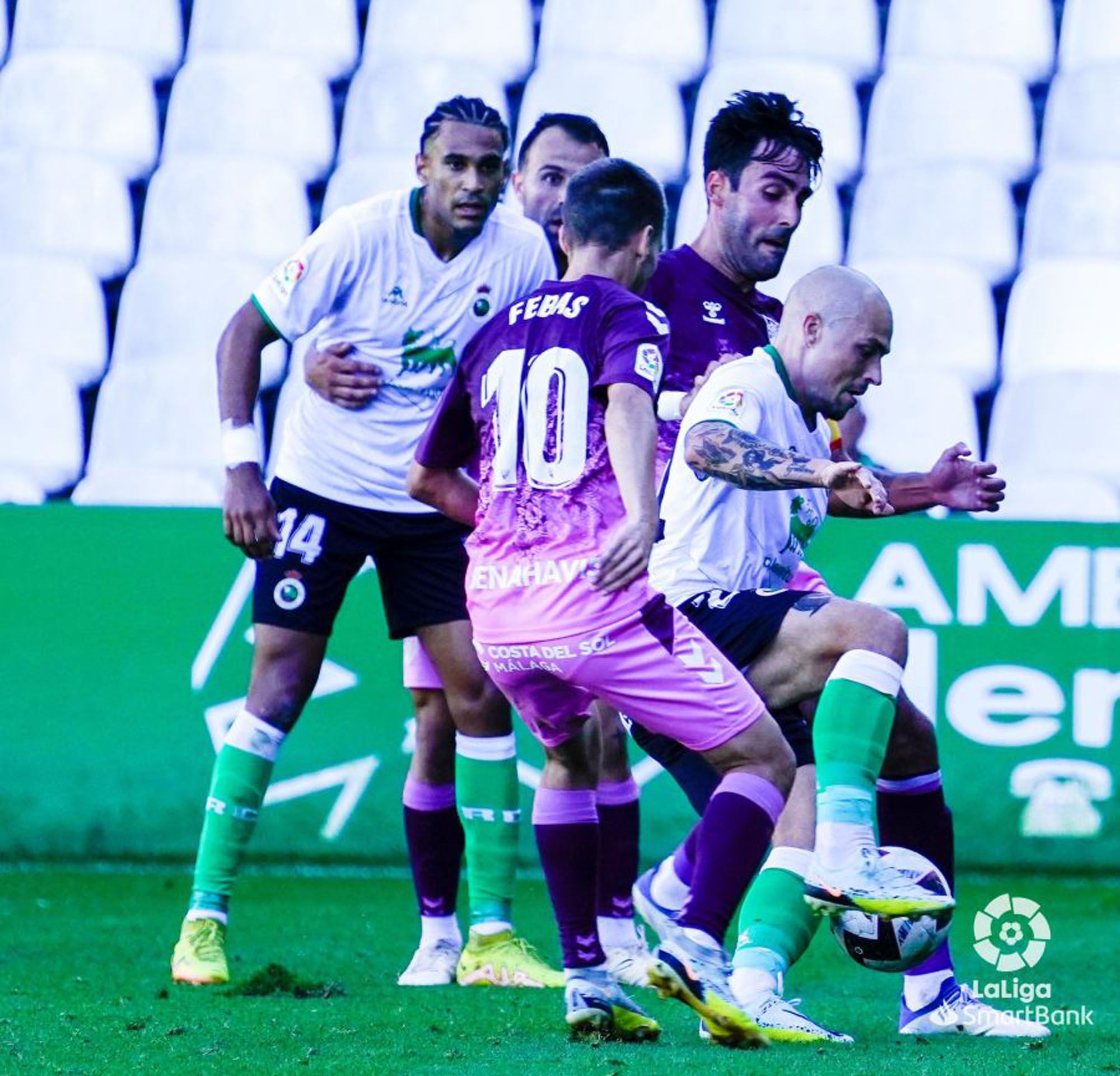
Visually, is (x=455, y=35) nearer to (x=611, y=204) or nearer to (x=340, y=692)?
(x=340, y=692)

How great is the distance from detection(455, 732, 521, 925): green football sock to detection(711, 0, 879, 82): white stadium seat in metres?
5.81

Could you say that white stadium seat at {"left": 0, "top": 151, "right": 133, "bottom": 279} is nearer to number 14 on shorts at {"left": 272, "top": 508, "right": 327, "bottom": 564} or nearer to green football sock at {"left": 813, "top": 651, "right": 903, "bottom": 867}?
number 14 on shorts at {"left": 272, "top": 508, "right": 327, "bottom": 564}

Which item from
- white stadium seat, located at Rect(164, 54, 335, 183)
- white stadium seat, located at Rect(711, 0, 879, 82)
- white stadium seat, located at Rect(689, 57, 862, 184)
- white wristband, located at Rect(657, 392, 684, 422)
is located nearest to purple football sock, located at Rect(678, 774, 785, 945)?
white wristband, located at Rect(657, 392, 684, 422)

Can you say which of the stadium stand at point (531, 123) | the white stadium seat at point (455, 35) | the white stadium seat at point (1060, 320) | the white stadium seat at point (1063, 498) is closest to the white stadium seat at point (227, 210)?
the stadium stand at point (531, 123)

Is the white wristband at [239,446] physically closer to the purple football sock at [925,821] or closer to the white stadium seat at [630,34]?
the purple football sock at [925,821]

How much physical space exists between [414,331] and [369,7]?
19.0ft

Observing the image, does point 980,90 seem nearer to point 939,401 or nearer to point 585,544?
point 939,401

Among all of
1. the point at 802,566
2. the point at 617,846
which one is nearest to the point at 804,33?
the point at 617,846

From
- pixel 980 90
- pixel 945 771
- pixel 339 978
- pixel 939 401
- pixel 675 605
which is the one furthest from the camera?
pixel 980 90

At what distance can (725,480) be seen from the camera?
320 centimetres

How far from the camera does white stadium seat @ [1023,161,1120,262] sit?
8.70 metres

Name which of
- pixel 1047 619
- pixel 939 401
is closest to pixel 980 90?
pixel 939 401

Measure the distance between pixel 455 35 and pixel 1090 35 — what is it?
120 inches

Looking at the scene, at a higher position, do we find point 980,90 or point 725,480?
point 980,90
